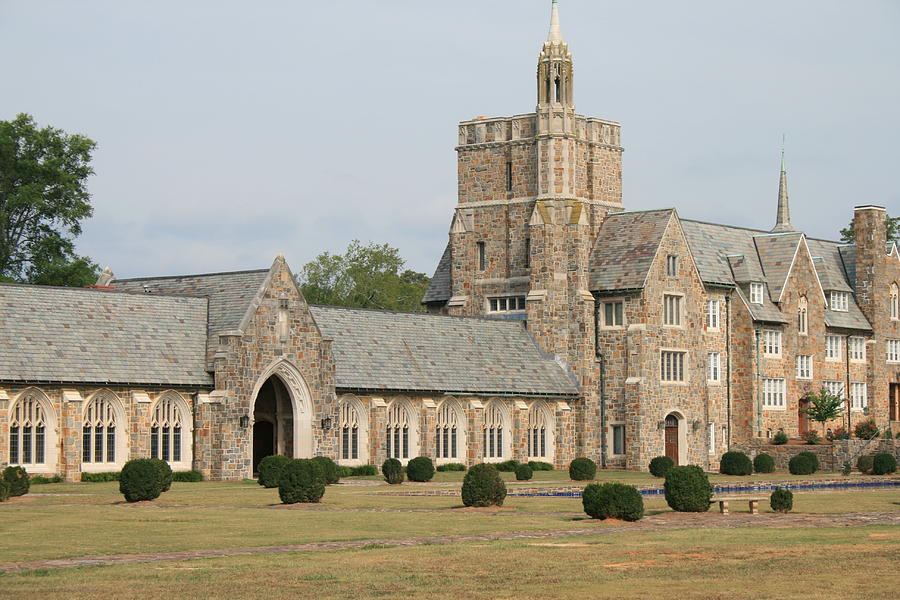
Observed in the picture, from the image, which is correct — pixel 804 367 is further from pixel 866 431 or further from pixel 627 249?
pixel 627 249

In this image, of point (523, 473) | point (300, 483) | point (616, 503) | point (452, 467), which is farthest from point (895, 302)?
point (616, 503)

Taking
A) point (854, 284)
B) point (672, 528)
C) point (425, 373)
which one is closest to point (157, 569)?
point (672, 528)

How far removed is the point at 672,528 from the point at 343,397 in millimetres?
29927

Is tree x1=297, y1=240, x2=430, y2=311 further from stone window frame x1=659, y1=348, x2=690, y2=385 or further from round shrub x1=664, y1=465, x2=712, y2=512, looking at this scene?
round shrub x1=664, y1=465, x2=712, y2=512

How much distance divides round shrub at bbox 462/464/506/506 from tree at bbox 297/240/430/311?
68.2 meters

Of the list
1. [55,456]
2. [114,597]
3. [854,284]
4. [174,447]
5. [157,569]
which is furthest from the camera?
[854,284]

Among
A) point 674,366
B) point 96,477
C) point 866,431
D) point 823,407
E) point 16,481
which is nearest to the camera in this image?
point 16,481

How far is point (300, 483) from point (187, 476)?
1575 centimetres

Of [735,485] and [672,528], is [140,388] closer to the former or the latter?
[735,485]

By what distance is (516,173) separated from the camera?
7562 cm

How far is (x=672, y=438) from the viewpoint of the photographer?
2938 inches

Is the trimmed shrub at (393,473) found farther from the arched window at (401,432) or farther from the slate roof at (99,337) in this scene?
the arched window at (401,432)

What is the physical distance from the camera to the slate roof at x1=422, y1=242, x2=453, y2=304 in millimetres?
81062

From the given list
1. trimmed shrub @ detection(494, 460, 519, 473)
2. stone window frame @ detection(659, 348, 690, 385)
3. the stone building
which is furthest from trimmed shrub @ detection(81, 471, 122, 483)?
stone window frame @ detection(659, 348, 690, 385)
